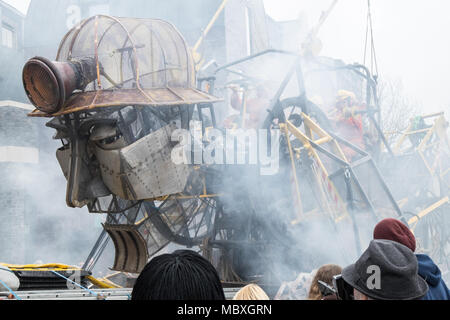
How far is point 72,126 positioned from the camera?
4.69 m

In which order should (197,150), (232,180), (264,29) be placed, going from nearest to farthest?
(197,150)
(232,180)
(264,29)

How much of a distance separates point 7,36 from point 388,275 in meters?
18.1

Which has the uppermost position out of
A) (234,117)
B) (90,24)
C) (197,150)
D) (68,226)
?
(90,24)

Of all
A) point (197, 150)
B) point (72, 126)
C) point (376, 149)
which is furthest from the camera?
point (376, 149)

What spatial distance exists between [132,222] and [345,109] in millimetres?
3973

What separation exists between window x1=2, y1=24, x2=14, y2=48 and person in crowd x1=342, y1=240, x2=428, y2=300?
17.6 metres

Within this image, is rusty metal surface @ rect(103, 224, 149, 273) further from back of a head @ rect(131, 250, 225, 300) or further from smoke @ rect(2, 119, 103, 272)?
smoke @ rect(2, 119, 103, 272)

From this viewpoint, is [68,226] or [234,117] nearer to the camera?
→ [234,117]

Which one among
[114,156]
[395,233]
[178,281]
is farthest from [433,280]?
[114,156]

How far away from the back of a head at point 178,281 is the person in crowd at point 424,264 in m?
1.07

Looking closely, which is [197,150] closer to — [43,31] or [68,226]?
[68,226]

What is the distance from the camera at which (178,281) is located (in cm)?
171
